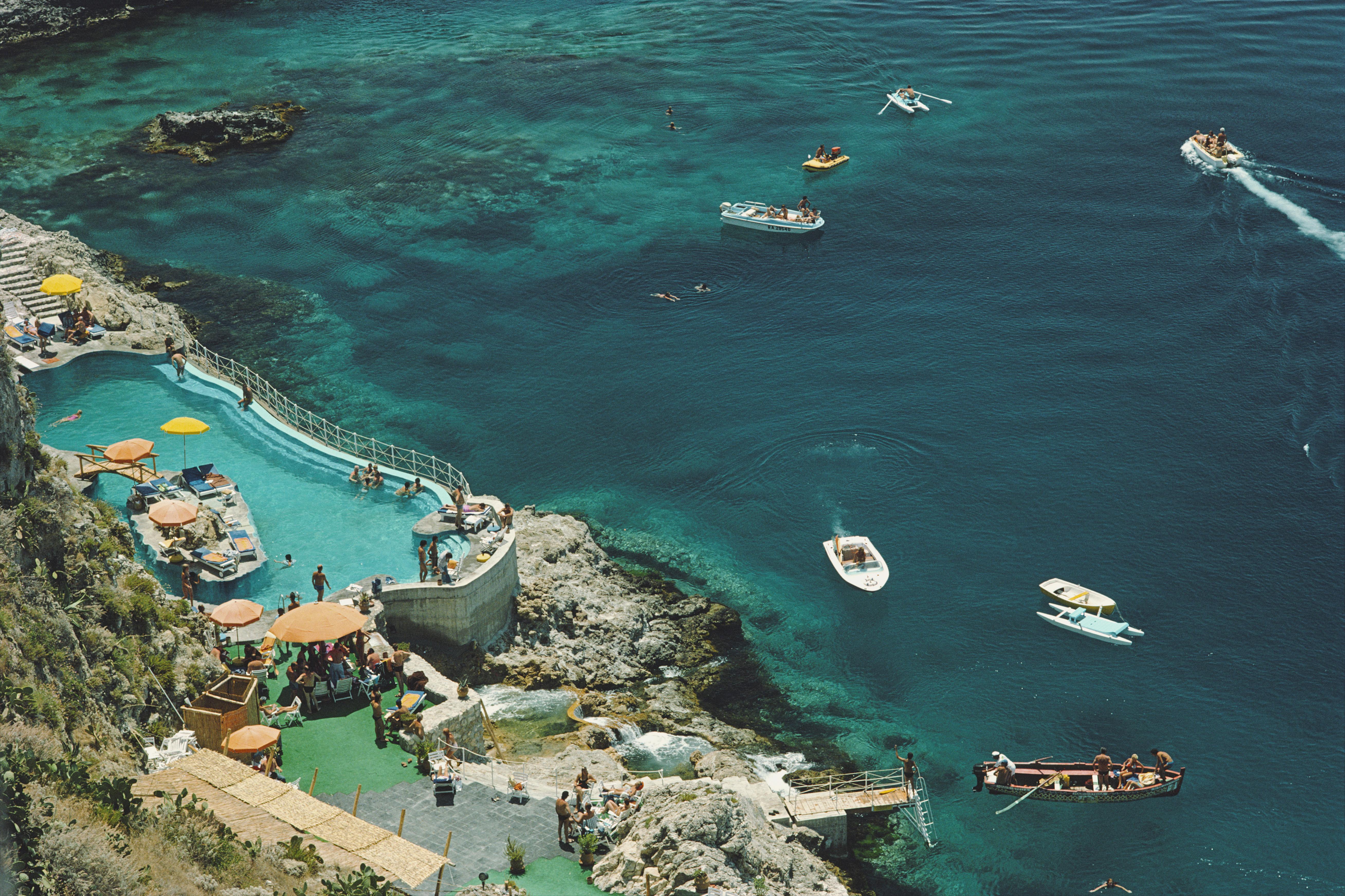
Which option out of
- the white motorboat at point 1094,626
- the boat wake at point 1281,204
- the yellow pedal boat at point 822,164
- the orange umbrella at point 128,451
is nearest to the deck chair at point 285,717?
the orange umbrella at point 128,451

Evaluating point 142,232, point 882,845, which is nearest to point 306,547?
point 882,845

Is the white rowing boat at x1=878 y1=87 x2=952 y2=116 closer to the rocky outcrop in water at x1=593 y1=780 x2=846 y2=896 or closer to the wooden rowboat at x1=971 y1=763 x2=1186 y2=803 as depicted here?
the wooden rowboat at x1=971 y1=763 x2=1186 y2=803

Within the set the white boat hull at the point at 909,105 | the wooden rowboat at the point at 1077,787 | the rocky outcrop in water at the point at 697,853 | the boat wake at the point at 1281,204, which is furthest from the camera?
the white boat hull at the point at 909,105

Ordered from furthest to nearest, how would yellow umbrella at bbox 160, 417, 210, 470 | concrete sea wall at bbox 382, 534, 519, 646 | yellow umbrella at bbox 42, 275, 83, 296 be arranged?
yellow umbrella at bbox 42, 275, 83, 296
yellow umbrella at bbox 160, 417, 210, 470
concrete sea wall at bbox 382, 534, 519, 646

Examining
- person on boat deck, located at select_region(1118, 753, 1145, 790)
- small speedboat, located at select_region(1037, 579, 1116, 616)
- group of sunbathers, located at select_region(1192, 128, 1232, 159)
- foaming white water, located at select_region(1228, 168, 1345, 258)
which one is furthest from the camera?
group of sunbathers, located at select_region(1192, 128, 1232, 159)

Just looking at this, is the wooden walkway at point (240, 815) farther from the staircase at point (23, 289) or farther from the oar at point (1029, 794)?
the staircase at point (23, 289)

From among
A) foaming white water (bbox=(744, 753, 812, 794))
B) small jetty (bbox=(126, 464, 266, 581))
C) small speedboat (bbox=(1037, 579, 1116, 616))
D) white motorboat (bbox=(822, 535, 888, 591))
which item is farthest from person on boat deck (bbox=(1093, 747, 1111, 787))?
small jetty (bbox=(126, 464, 266, 581))

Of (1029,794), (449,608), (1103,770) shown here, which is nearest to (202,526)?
(449,608)
